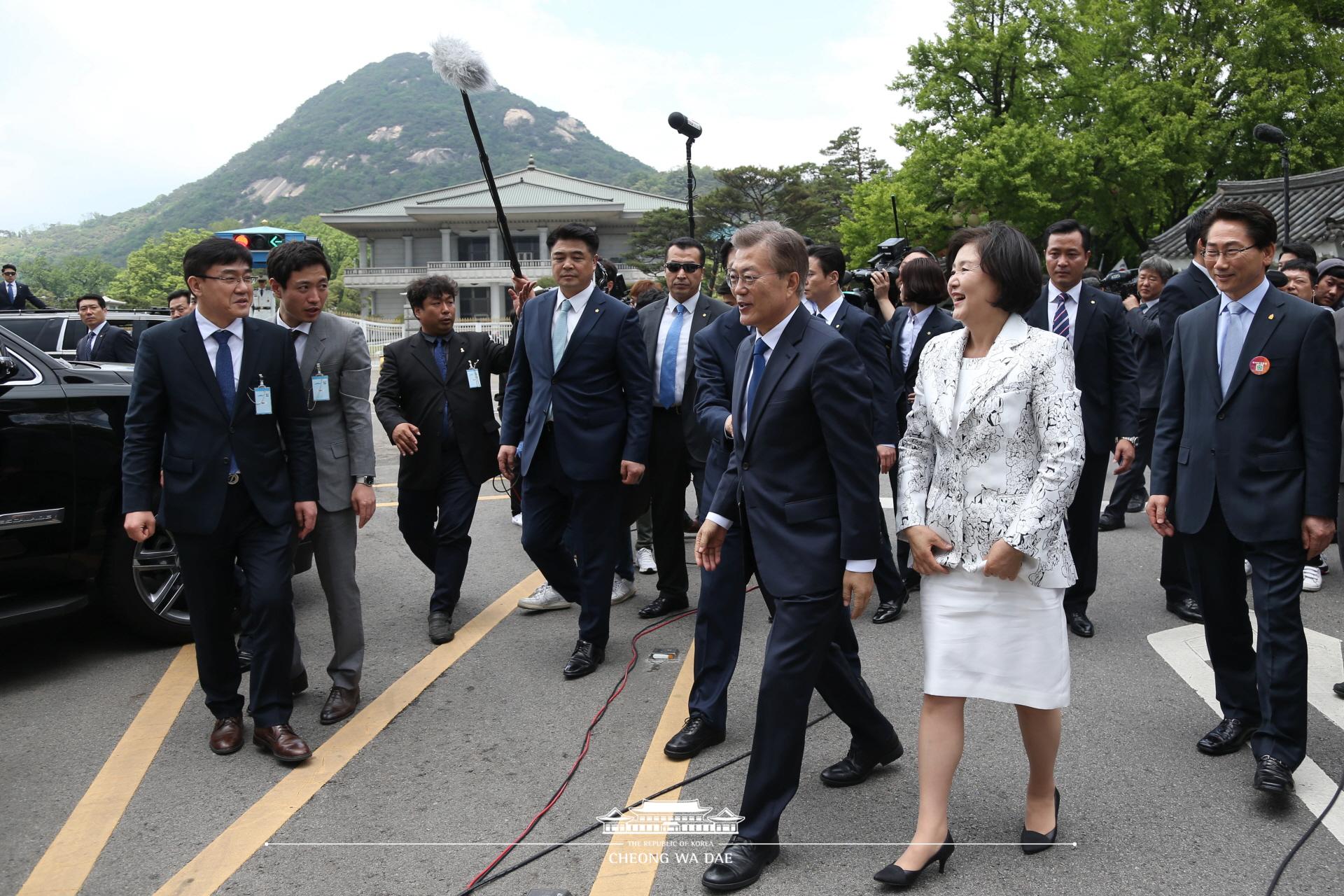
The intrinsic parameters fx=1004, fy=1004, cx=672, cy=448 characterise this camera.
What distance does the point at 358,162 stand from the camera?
430 ft

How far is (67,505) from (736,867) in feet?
12.0

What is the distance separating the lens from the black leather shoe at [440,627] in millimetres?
5320

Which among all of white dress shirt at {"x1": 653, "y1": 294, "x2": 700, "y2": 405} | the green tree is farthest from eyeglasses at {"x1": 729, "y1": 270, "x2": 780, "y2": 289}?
the green tree

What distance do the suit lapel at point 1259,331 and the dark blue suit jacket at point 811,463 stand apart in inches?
59.9

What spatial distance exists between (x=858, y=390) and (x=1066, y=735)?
186 centimetres

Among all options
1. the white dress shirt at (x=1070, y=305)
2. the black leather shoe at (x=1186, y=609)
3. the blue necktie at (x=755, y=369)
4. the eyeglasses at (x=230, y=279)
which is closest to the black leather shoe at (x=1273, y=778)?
the blue necktie at (x=755, y=369)

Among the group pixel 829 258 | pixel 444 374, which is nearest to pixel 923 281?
pixel 829 258

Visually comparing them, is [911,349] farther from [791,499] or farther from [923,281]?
[791,499]

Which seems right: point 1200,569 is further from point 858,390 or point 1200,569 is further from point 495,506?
point 495,506

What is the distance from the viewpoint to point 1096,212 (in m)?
31.9

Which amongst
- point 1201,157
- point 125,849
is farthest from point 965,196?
point 125,849

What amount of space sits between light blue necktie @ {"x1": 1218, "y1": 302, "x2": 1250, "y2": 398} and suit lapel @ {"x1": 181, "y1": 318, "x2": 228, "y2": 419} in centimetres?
380

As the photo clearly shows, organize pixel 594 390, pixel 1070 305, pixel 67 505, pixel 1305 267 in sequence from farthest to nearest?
pixel 1305 267
pixel 1070 305
pixel 594 390
pixel 67 505

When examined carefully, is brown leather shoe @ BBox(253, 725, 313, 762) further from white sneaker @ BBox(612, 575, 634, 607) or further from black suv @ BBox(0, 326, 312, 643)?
white sneaker @ BBox(612, 575, 634, 607)
